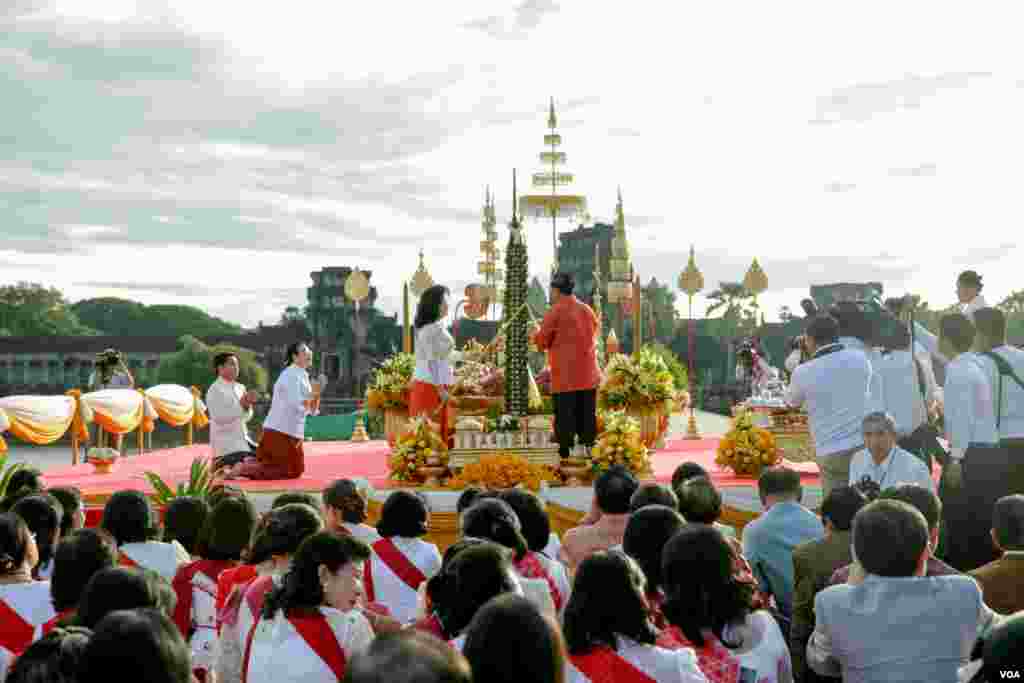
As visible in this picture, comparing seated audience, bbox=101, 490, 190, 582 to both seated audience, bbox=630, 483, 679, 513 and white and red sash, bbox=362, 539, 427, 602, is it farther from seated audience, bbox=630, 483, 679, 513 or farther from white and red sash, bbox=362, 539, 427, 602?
seated audience, bbox=630, 483, 679, 513

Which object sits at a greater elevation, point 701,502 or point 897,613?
point 701,502

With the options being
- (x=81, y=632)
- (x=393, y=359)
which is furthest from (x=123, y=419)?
(x=81, y=632)

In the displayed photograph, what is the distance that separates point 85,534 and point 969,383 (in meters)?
5.42

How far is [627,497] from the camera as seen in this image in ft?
16.8

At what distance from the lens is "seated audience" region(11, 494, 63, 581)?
16.2 ft

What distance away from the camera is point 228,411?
11.6 m

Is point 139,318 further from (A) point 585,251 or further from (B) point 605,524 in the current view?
(B) point 605,524

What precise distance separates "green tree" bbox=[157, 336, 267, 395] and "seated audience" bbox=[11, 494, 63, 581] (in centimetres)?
4990

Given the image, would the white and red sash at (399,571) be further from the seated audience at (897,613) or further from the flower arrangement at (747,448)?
the flower arrangement at (747,448)

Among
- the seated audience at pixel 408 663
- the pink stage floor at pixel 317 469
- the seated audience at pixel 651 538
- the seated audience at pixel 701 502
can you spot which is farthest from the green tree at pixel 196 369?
the seated audience at pixel 408 663

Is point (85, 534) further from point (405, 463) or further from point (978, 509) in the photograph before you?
point (405, 463)

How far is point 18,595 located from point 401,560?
5.33 ft

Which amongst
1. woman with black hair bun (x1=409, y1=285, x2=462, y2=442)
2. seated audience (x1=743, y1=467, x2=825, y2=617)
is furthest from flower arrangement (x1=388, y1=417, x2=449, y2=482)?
seated audience (x1=743, y1=467, x2=825, y2=617)

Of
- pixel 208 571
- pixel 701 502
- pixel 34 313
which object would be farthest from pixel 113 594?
pixel 34 313
